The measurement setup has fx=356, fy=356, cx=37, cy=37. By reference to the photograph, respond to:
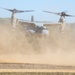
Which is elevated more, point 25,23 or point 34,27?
point 25,23

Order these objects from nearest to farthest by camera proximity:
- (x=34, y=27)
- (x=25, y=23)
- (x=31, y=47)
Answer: (x=31, y=47)
(x=34, y=27)
(x=25, y=23)

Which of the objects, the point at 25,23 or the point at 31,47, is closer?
the point at 31,47

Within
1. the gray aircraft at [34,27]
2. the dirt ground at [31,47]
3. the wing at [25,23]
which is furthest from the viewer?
the wing at [25,23]

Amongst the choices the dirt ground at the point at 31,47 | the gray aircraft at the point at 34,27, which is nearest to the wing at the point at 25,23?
the gray aircraft at the point at 34,27

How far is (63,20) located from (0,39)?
1791 centimetres

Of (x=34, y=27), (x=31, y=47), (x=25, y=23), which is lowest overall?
(x=31, y=47)

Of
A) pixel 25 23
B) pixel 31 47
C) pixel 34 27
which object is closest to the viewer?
pixel 31 47

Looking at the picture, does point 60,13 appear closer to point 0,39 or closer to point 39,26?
point 39,26

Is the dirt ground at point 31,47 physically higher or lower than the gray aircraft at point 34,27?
lower

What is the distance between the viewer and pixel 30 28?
2749 inches

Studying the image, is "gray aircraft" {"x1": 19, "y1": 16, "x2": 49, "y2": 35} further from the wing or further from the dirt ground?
the dirt ground

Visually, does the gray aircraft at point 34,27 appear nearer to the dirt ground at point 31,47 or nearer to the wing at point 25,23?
the wing at point 25,23

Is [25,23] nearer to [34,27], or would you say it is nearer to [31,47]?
[34,27]

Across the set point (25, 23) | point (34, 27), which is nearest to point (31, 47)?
point (34, 27)
